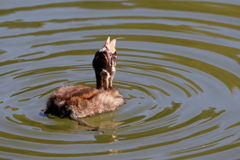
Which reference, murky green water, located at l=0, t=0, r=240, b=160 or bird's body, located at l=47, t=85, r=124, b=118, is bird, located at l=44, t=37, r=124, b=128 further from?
murky green water, located at l=0, t=0, r=240, b=160

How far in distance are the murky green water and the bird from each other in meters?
0.13

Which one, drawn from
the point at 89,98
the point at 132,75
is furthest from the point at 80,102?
the point at 132,75

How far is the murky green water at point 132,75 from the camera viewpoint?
712 centimetres

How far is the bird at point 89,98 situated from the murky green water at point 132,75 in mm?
128

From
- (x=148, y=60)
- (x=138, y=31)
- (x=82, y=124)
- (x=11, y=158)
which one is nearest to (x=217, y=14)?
(x=138, y=31)

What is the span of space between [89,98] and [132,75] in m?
1.83

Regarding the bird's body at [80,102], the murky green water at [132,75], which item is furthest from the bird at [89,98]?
the murky green water at [132,75]

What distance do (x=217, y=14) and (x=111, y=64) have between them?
4.40 metres

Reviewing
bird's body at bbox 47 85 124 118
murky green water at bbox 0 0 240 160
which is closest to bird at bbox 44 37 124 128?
bird's body at bbox 47 85 124 118

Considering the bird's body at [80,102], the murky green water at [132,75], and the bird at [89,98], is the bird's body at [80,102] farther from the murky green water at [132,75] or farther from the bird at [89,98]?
the murky green water at [132,75]

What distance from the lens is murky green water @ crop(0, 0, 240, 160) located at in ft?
23.4

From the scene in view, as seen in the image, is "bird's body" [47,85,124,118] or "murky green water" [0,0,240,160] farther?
"bird's body" [47,85,124,118]

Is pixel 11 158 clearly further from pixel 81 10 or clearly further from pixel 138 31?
pixel 81 10

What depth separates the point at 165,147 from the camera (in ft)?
23.0
